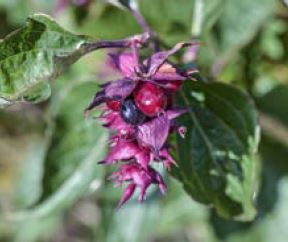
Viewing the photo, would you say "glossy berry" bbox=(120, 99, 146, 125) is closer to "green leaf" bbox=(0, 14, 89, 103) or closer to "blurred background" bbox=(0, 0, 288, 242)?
"green leaf" bbox=(0, 14, 89, 103)

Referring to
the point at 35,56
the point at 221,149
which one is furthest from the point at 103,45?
the point at 221,149

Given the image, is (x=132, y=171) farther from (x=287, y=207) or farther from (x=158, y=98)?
(x=287, y=207)

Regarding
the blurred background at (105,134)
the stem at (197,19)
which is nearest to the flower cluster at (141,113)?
the blurred background at (105,134)

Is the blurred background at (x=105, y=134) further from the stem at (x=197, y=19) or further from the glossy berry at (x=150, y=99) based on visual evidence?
the glossy berry at (x=150, y=99)

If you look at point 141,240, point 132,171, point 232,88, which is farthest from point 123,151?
point 141,240

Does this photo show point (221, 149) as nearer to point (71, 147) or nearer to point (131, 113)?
point (131, 113)

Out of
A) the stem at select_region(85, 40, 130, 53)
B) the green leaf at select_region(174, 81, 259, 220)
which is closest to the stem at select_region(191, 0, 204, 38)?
the green leaf at select_region(174, 81, 259, 220)

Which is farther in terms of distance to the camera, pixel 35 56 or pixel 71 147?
pixel 71 147
